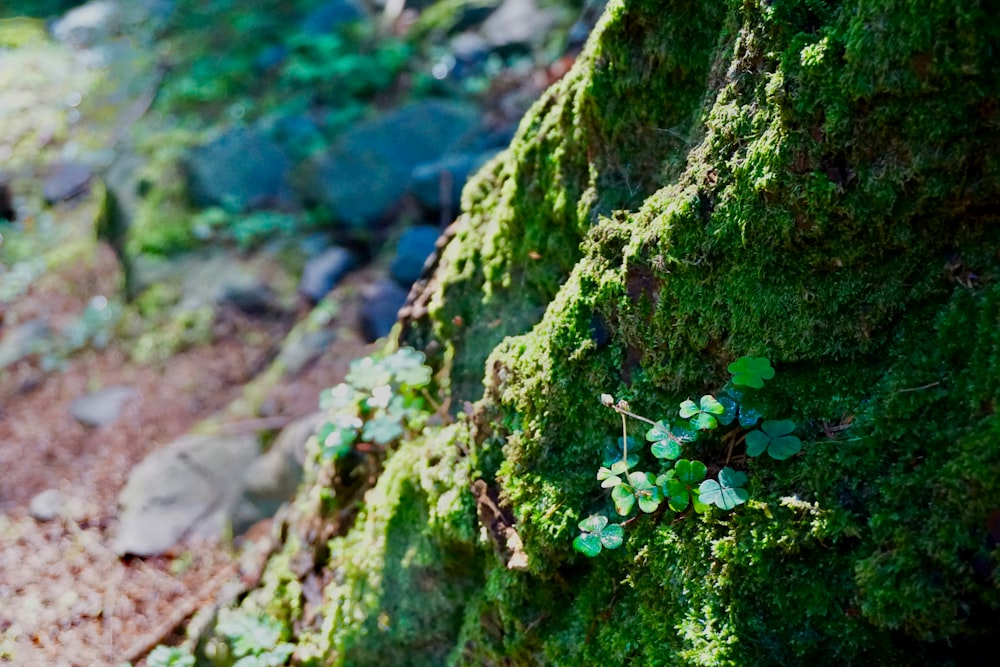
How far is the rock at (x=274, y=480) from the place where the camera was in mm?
4172

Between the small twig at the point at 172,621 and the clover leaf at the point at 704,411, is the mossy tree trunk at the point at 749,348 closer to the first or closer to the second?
the clover leaf at the point at 704,411

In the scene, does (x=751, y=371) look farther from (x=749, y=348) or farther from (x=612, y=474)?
(x=612, y=474)

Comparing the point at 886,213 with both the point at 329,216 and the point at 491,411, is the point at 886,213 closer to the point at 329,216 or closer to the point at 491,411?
the point at 491,411

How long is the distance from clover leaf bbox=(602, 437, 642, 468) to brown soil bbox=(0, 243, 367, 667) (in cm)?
222

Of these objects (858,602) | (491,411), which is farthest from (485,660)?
(858,602)

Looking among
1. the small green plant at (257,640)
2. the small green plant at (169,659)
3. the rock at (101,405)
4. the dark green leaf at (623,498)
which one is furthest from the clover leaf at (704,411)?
the rock at (101,405)

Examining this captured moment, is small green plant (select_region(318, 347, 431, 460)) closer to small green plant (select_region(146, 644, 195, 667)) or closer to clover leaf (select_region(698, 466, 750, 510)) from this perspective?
small green plant (select_region(146, 644, 195, 667))

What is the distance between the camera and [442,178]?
5.78 meters

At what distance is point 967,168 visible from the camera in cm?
149

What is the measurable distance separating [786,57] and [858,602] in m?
1.20

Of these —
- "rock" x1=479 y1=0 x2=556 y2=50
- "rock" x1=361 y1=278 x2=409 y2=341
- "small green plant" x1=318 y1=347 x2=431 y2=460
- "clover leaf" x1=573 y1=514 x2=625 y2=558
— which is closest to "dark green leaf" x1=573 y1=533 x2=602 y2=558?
"clover leaf" x1=573 y1=514 x2=625 y2=558

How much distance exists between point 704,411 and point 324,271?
203 inches

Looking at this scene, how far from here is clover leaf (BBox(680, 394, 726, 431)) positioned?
5.65ft

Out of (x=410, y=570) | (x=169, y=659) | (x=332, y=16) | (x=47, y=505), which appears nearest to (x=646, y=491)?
(x=410, y=570)
